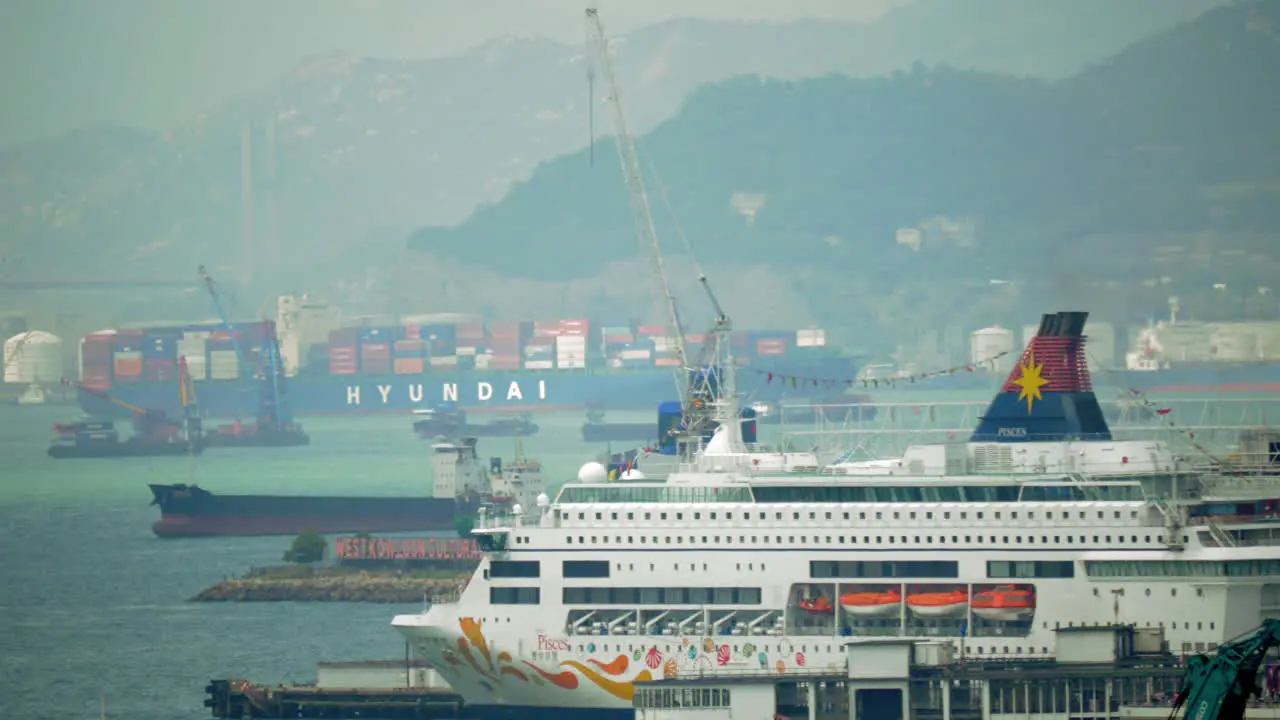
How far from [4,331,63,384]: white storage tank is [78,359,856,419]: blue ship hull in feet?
69.1

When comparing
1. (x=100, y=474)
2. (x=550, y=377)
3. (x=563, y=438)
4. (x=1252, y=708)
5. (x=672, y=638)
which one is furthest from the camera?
(x=550, y=377)

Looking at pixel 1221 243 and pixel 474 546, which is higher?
pixel 1221 243

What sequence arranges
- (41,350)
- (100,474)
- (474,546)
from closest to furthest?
(474,546) < (100,474) < (41,350)

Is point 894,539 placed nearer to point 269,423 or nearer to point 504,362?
point 269,423

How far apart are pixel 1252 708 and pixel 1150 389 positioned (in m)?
128

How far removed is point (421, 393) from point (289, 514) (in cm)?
9855

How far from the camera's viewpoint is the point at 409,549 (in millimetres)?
58938

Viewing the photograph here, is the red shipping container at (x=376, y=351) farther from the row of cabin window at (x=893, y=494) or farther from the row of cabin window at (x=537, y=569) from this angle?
the row of cabin window at (x=893, y=494)

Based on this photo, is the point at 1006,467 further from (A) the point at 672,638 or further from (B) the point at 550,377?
(B) the point at 550,377

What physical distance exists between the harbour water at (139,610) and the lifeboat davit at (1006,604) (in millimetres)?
14339

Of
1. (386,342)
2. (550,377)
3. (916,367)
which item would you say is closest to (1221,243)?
(916,367)

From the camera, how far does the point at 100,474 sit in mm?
123438

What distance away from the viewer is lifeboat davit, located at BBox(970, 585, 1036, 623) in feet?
103

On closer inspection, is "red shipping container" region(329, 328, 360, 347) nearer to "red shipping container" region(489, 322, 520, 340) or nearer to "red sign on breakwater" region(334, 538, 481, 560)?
"red shipping container" region(489, 322, 520, 340)
